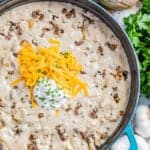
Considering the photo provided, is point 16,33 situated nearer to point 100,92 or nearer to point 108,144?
point 100,92

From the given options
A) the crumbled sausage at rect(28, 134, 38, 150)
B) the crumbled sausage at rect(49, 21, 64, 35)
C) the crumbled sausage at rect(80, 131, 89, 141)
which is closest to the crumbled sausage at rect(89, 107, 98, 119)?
the crumbled sausage at rect(80, 131, 89, 141)

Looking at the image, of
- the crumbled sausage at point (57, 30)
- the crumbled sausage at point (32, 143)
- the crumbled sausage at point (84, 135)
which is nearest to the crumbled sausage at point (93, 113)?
the crumbled sausage at point (84, 135)

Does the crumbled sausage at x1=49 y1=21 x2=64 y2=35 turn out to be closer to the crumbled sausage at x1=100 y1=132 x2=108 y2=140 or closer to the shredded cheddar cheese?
the shredded cheddar cheese

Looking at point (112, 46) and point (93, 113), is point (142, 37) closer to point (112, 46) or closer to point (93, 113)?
point (112, 46)

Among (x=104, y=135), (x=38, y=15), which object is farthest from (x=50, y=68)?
(x=104, y=135)

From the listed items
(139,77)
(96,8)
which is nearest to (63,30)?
(96,8)

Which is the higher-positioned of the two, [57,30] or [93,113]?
[57,30]
